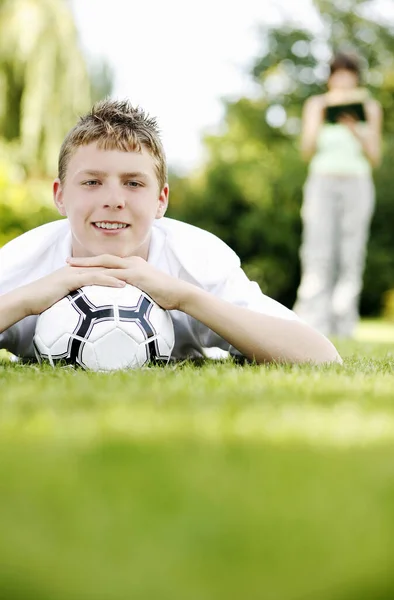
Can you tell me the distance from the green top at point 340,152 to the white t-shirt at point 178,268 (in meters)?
4.36

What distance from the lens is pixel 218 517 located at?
117 centimetres

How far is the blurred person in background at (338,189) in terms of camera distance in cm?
745

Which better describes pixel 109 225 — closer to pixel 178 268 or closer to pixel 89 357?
pixel 178 268

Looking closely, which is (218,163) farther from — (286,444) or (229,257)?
(286,444)

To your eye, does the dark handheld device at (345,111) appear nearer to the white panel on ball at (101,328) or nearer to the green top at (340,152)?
the green top at (340,152)

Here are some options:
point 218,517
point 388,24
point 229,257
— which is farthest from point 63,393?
point 388,24

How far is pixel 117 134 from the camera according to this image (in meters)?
3.29

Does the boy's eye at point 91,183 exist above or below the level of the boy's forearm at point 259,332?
above

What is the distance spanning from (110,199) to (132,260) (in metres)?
0.27

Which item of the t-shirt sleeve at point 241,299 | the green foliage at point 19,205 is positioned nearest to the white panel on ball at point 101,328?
the t-shirt sleeve at point 241,299

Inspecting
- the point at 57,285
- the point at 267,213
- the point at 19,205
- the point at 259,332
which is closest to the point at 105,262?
the point at 57,285

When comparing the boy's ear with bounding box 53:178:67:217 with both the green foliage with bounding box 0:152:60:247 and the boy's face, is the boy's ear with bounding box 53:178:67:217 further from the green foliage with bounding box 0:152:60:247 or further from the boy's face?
the green foliage with bounding box 0:152:60:247

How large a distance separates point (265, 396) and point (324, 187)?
19.0 feet

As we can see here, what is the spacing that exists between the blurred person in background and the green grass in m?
5.94
